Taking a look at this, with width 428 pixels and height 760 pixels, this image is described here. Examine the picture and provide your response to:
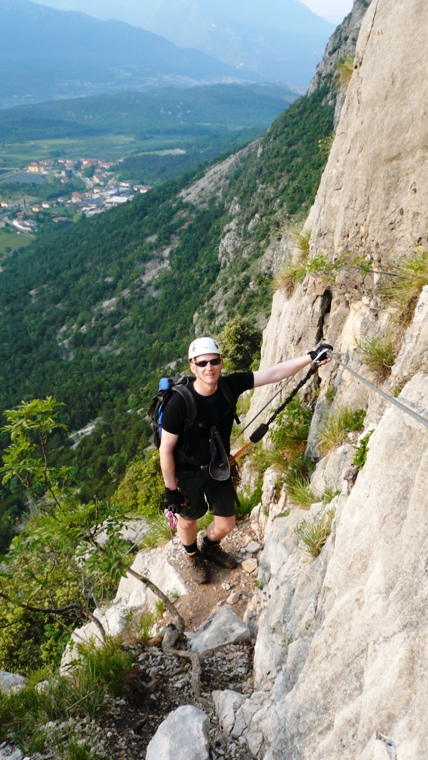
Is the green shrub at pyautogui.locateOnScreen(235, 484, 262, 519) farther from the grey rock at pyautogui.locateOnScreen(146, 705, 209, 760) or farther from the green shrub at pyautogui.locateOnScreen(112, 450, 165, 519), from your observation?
the green shrub at pyautogui.locateOnScreen(112, 450, 165, 519)

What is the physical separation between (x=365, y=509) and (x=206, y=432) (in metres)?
1.96

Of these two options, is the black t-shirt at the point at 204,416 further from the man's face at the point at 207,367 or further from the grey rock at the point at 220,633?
the grey rock at the point at 220,633

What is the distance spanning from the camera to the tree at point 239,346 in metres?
30.7

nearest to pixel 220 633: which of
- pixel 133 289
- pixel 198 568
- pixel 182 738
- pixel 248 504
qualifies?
pixel 198 568

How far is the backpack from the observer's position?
4.50 metres

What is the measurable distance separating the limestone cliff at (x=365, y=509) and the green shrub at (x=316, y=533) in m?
0.14

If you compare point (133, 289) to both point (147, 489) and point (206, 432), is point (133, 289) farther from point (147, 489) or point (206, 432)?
point (206, 432)

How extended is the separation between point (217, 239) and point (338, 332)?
10232 centimetres

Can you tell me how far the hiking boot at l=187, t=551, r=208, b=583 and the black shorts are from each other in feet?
3.07

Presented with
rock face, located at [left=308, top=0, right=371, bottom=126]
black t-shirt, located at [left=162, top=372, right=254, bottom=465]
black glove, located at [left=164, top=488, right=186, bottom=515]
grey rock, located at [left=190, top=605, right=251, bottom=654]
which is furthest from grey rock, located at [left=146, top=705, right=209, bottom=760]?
rock face, located at [left=308, top=0, right=371, bottom=126]

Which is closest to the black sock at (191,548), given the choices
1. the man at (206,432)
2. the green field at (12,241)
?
the man at (206,432)

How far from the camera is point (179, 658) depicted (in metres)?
4.68

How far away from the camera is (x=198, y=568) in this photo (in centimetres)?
603

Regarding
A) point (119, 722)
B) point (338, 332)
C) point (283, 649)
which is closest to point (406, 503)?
point (283, 649)
